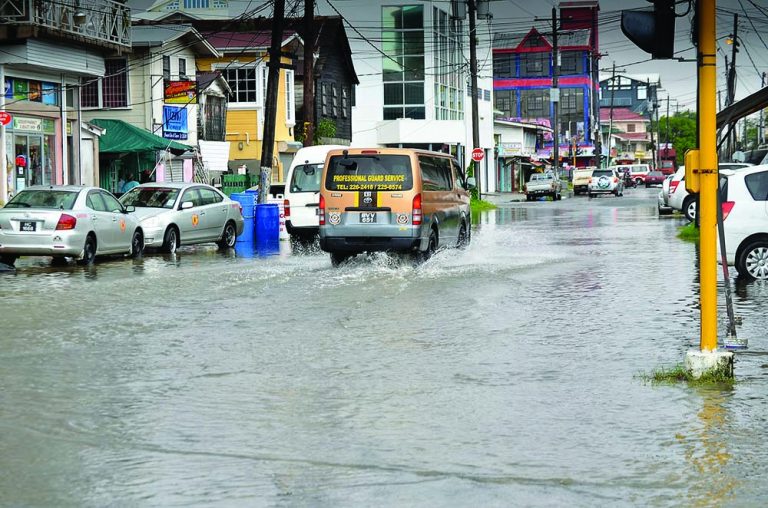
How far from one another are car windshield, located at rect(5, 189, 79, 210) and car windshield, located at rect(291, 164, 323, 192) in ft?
19.4

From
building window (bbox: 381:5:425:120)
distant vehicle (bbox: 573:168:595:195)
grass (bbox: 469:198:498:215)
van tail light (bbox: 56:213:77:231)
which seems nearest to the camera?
van tail light (bbox: 56:213:77:231)

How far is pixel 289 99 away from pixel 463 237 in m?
33.5

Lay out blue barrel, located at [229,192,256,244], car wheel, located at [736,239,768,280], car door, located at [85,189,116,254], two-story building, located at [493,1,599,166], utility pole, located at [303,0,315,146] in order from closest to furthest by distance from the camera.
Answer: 1. car wheel, located at [736,239,768,280]
2. car door, located at [85,189,116,254]
3. blue barrel, located at [229,192,256,244]
4. utility pole, located at [303,0,315,146]
5. two-story building, located at [493,1,599,166]

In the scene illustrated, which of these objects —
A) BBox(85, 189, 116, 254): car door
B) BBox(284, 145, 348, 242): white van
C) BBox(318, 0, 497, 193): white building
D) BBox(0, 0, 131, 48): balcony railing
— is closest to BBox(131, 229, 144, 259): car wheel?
BBox(85, 189, 116, 254): car door

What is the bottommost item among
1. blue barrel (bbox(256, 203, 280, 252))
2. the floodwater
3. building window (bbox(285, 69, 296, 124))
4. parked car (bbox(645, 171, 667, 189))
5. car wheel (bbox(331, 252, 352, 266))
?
the floodwater

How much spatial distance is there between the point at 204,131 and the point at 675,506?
4509 cm

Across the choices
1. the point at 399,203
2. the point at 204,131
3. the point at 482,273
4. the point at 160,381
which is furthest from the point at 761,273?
the point at 204,131

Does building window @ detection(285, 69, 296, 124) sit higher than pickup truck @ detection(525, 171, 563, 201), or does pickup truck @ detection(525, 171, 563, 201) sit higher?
building window @ detection(285, 69, 296, 124)

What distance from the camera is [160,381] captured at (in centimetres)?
1005

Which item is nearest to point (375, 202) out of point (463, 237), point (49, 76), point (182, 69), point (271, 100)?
point (463, 237)

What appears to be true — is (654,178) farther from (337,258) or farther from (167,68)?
(337,258)

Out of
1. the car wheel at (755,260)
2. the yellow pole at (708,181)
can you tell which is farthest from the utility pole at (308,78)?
the yellow pole at (708,181)

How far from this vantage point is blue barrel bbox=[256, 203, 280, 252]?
101ft

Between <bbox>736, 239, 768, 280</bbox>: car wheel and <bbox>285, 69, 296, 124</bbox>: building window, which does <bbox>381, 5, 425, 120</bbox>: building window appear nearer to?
<bbox>285, 69, 296, 124</bbox>: building window
